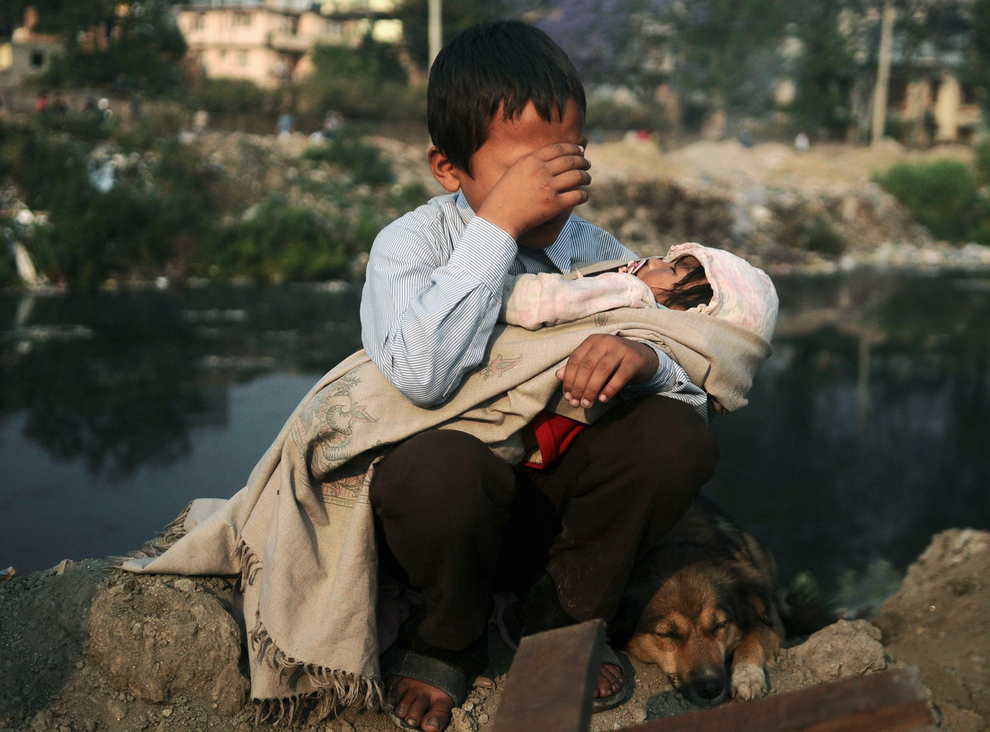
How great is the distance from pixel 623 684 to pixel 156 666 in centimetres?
104

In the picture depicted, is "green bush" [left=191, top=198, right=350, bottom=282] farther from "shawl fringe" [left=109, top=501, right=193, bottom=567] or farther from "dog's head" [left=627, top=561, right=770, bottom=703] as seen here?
"dog's head" [left=627, top=561, right=770, bottom=703]

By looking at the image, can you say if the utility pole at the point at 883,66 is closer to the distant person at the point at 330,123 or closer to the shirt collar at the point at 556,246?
the distant person at the point at 330,123

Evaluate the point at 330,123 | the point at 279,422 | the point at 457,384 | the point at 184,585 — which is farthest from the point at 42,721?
the point at 330,123

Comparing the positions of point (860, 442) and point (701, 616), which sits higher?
point (701, 616)

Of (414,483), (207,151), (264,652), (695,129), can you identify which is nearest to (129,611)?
(264,652)

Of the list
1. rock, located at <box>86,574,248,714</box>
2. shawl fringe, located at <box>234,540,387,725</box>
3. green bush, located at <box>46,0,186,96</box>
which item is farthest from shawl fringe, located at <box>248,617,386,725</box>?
green bush, located at <box>46,0,186,96</box>

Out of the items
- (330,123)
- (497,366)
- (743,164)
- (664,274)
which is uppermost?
(664,274)

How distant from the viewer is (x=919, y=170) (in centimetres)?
2378

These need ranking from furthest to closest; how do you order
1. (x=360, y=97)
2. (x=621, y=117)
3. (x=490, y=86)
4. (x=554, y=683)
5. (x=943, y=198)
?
(x=621, y=117) → (x=360, y=97) → (x=943, y=198) → (x=490, y=86) → (x=554, y=683)

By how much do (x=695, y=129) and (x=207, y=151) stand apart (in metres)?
30.8

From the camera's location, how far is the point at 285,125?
24578mm

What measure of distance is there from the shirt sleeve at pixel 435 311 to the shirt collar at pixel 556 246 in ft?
0.82

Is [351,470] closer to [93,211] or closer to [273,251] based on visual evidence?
[93,211]

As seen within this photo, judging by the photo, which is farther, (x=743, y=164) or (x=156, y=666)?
(x=743, y=164)
